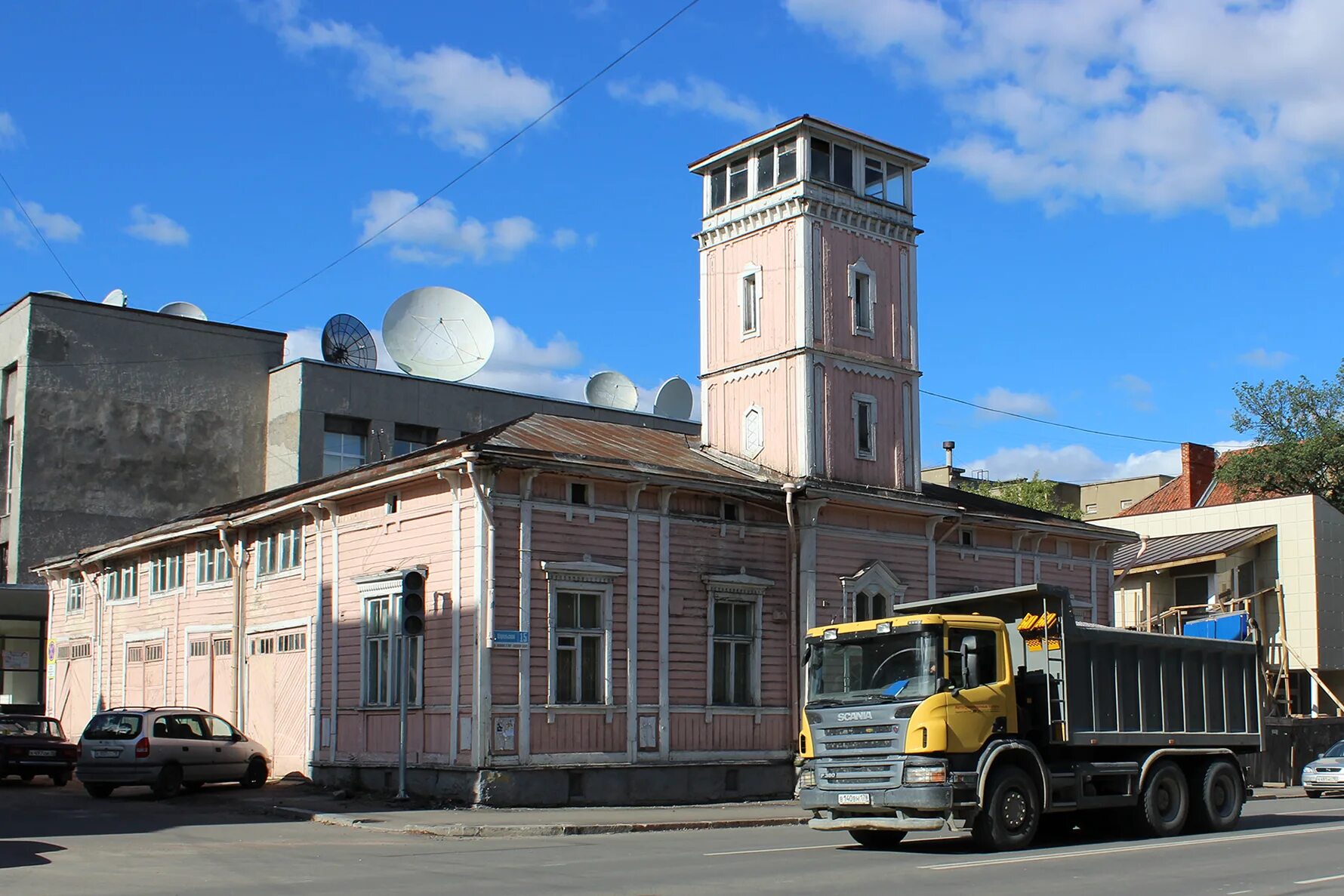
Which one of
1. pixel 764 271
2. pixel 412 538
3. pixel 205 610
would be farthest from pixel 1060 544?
pixel 205 610

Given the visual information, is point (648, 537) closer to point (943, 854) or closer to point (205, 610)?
point (943, 854)

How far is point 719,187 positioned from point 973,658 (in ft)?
50.3

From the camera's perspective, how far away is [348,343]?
44656 mm

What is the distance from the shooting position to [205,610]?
2911 cm

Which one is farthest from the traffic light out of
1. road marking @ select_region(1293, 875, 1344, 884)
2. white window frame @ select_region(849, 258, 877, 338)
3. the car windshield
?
road marking @ select_region(1293, 875, 1344, 884)

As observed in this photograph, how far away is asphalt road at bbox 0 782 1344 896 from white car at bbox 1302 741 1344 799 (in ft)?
25.3

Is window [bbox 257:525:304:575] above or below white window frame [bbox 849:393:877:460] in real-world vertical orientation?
below

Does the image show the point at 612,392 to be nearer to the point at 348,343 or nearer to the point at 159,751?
the point at 348,343

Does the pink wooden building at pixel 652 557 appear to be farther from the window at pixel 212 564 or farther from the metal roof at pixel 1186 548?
the metal roof at pixel 1186 548

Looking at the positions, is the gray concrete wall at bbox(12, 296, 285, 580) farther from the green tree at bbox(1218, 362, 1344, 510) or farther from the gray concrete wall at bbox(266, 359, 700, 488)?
the green tree at bbox(1218, 362, 1344, 510)

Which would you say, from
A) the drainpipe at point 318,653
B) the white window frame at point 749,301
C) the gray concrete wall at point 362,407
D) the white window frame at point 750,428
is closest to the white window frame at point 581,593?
the white window frame at point 750,428

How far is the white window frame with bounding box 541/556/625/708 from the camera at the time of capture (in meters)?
21.3

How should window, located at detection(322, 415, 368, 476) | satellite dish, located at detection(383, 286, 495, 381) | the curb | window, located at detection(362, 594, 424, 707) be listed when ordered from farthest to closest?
window, located at detection(322, 415, 368, 476), satellite dish, located at detection(383, 286, 495, 381), window, located at detection(362, 594, 424, 707), the curb

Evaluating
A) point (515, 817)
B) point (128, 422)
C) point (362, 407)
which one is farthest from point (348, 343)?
point (515, 817)
